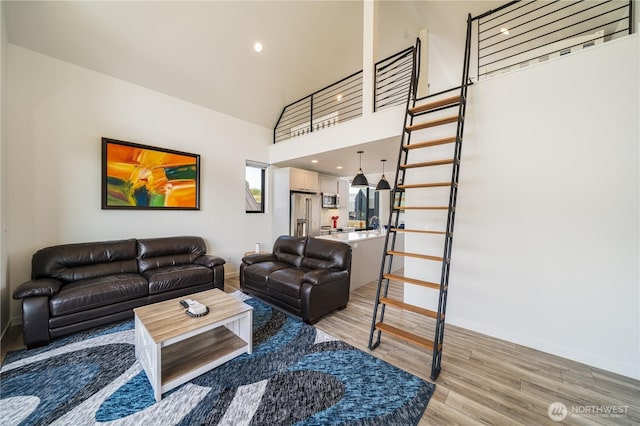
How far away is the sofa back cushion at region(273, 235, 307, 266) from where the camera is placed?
152 inches

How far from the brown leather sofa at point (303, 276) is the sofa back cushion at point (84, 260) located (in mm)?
1630

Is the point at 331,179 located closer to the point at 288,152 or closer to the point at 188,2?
the point at 288,152

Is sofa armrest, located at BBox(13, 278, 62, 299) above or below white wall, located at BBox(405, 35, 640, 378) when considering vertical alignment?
below

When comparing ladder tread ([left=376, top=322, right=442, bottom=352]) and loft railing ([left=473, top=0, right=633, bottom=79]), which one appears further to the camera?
loft railing ([left=473, top=0, right=633, bottom=79])

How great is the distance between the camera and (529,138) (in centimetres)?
249

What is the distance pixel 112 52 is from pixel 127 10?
24.5 inches

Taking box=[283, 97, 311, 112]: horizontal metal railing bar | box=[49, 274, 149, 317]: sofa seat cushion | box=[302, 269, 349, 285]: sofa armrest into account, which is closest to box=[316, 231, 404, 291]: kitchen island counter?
box=[302, 269, 349, 285]: sofa armrest

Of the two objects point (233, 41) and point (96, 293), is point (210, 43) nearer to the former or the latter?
point (233, 41)

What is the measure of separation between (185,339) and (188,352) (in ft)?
0.50

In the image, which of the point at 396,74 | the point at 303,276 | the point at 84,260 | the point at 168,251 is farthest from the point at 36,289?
the point at 396,74

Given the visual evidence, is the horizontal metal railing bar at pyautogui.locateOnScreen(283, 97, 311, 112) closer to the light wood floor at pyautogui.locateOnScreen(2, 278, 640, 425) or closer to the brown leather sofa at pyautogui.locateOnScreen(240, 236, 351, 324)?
the brown leather sofa at pyautogui.locateOnScreen(240, 236, 351, 324)

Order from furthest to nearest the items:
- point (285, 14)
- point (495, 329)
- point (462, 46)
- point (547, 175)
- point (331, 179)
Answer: point (331, 179), point (462, 46), point (285, 14), point (495, 329), point (547, 175)

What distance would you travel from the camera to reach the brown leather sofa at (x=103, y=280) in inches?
93.8

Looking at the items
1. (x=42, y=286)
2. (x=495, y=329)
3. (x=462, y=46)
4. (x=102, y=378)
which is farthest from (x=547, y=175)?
(x=42, y=286)
